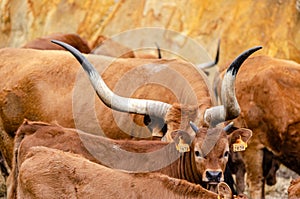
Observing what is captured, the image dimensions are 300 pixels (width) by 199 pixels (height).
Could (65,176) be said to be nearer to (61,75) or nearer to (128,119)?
(128,119)

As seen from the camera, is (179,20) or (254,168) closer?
(254,168)

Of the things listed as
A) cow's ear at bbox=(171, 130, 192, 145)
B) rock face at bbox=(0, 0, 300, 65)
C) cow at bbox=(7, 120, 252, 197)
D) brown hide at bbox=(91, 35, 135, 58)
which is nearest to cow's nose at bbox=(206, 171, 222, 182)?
cow at bbox=(7, 120, 252, 197)

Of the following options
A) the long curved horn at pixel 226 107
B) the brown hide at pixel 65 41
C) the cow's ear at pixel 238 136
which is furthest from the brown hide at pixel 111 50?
the cow's ear at pixel 238 136

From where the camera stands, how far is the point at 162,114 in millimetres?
9891

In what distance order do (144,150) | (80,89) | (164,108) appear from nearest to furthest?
(144,150), (164,108), (80,89)

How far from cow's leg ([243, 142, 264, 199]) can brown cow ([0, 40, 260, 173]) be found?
109 cm

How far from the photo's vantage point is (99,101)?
424 inches

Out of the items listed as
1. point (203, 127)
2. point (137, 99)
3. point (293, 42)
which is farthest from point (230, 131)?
point (293, 42)

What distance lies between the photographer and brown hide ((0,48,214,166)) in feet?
34.2

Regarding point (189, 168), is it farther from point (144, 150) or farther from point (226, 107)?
point (226, 107)

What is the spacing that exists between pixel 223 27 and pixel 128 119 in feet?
24.8

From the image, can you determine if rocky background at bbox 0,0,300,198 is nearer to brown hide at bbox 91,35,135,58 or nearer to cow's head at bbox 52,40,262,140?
brown hide at bbox 91,35,135,58

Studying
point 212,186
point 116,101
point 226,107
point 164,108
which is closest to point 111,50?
point 116,101

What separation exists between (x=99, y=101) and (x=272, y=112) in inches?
84.2
